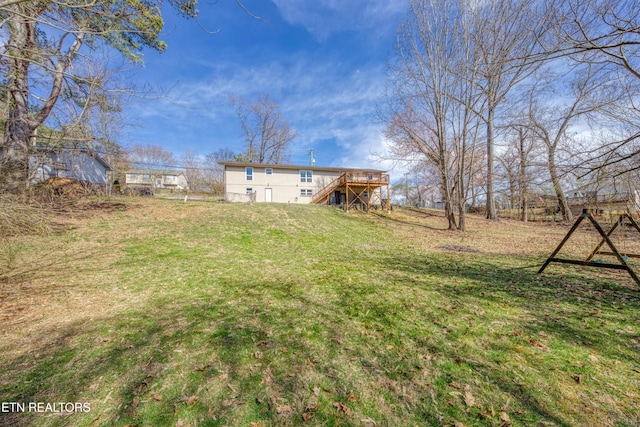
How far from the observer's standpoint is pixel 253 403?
2.20m

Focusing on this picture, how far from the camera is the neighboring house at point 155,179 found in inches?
1387

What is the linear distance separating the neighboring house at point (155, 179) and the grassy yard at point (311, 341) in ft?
105

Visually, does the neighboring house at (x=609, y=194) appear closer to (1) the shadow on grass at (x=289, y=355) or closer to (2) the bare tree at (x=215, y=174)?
(1) the shadow on grass at (x=289, y=355)

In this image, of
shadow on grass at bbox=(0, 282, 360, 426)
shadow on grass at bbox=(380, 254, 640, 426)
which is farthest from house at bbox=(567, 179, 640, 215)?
shadow on grass at bbox=(0, 282, 360, 426)

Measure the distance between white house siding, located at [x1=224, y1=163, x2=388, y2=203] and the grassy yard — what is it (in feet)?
53.8

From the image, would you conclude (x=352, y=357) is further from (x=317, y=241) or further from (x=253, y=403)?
(x=317, y=241)

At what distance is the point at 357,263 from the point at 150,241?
692cm

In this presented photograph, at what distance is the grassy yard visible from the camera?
2.12 meters

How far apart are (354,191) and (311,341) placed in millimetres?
21745

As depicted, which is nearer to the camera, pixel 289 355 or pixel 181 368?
pixel 181 368

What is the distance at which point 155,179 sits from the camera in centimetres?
3662

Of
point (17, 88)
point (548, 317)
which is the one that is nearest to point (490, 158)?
point (548, 317)

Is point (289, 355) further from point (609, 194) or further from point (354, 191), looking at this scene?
point (354, 191)

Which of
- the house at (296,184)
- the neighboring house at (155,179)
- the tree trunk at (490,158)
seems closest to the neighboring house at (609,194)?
the tree trunk at (490,158)
